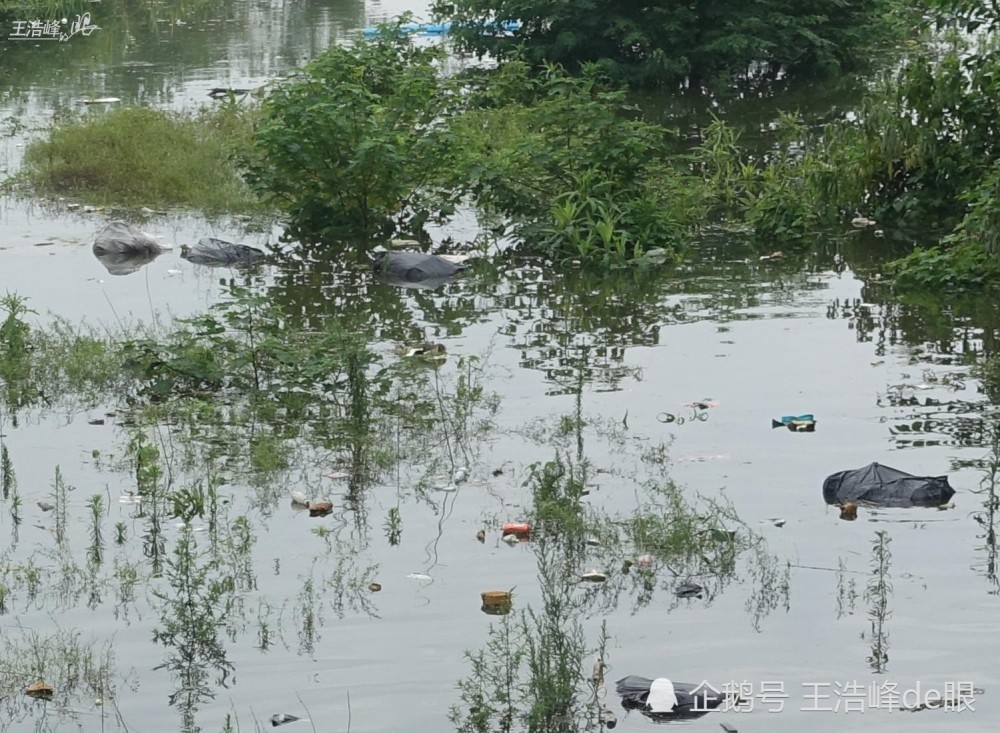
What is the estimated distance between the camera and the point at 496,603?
4.89 meters

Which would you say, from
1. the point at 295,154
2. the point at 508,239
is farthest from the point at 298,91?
the point at 508,239

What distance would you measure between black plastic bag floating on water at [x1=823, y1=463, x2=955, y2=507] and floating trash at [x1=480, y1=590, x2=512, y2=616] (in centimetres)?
147

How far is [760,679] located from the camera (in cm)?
441

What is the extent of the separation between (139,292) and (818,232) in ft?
14.8

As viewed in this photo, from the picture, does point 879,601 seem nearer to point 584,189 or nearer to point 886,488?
point 886,488

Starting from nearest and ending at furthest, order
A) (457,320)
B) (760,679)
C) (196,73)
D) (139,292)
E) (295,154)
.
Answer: (760,679)
(457,320)
(139,292)
(295,154)
(196,73)

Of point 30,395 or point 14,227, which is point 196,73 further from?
point 30,395

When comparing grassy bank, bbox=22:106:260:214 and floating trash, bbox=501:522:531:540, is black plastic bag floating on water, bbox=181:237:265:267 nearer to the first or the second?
grassy bank, bbox=22:106:260:214

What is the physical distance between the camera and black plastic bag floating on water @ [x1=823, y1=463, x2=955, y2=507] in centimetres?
557

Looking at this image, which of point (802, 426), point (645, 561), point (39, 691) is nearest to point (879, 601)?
point (645, 561)

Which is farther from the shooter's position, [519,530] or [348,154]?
A: [348,154]

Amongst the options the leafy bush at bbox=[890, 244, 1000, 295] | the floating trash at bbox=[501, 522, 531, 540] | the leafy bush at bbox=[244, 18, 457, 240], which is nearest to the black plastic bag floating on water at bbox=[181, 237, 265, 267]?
the leafy bush at bbox=[244, 18, 457, 240]

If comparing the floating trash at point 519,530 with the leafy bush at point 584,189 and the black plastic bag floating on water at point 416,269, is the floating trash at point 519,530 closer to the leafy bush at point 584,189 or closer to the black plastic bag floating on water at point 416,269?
the black plastic bag floating on water at point 416,269

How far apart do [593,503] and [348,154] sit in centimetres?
471
